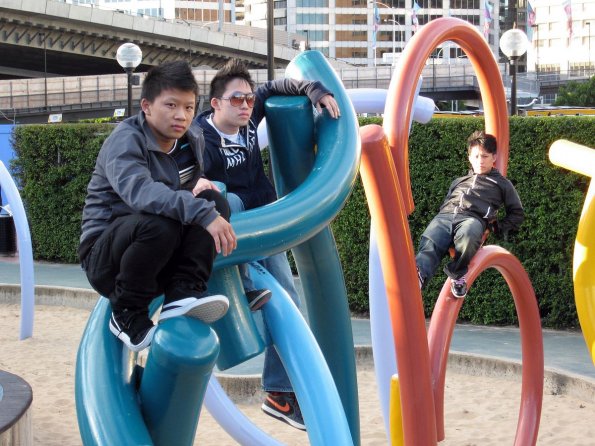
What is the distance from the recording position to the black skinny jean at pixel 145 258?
1938mm

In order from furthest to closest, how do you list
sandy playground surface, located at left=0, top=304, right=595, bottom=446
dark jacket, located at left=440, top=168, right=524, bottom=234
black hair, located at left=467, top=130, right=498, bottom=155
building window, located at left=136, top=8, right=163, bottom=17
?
building window, located at left=136, top=8, right=163, bottom=17 < sandy playground surface, located at left=0, top=304, right=595, bottom=446 < dark jacket, located at left=440, top=168, right=524, bottom=234 < black hair, located at left=467, top=130, right=498, bottom=155

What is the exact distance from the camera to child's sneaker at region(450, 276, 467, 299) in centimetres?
437

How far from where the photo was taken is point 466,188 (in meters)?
5.12

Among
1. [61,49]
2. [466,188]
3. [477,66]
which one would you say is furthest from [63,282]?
[61,49]

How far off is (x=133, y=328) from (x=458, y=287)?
2620 millimetres

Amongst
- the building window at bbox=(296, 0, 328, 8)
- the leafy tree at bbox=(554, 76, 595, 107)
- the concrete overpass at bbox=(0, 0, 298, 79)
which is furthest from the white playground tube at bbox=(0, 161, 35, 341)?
the building window at bbox=(296, 0, 328, 8)

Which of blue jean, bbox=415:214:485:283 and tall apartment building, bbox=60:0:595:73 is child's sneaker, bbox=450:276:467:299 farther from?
tall apartment building, bbox=60:0:595:73

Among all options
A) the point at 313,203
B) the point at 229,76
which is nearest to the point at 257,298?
the point at 313,203

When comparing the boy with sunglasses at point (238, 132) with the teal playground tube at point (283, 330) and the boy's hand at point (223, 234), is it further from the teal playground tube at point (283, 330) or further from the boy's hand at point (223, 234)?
the boy's hand at point (223, 234)

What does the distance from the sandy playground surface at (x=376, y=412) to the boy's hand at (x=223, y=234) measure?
13.4ft

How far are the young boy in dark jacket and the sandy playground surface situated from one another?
143cm

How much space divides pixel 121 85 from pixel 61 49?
9.62 meters

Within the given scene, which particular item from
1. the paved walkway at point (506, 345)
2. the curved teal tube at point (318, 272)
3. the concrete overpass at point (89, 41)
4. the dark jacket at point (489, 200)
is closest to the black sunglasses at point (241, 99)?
the curved teal tube at point (318, 272)

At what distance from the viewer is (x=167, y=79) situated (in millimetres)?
2107
